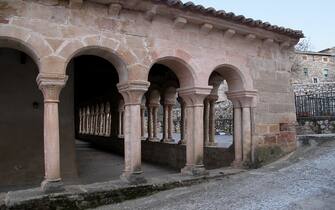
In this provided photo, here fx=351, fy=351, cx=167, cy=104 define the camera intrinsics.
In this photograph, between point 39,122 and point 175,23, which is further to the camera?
point 39,122

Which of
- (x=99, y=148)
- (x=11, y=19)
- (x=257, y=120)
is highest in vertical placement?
(x=11, y=19)

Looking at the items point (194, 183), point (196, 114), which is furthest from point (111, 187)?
point (196, 114)

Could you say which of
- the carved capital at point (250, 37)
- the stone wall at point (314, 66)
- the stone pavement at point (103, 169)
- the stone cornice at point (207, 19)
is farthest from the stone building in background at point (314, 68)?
the carved capital at point (250, 37)

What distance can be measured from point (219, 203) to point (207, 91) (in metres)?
2.31

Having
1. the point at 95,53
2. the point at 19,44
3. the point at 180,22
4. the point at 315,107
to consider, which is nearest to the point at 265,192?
the point at 180,22

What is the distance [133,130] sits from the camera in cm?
541

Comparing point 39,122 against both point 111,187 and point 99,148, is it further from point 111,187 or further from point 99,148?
point 99,148

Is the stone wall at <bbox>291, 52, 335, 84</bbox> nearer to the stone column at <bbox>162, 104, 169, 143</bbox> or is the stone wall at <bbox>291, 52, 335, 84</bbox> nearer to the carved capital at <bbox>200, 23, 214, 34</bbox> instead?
the stone column at <bbox>162, 104, 169, 143</bbox>

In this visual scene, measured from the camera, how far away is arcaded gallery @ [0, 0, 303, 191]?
4.75m

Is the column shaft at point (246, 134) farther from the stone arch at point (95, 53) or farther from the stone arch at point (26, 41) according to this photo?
the stone arch at point (26, 41)

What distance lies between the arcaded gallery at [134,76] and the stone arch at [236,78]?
2 centimetres

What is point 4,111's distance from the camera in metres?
6.75

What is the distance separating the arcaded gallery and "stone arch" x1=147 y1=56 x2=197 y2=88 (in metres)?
0.02

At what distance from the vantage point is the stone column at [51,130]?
4.66 m
